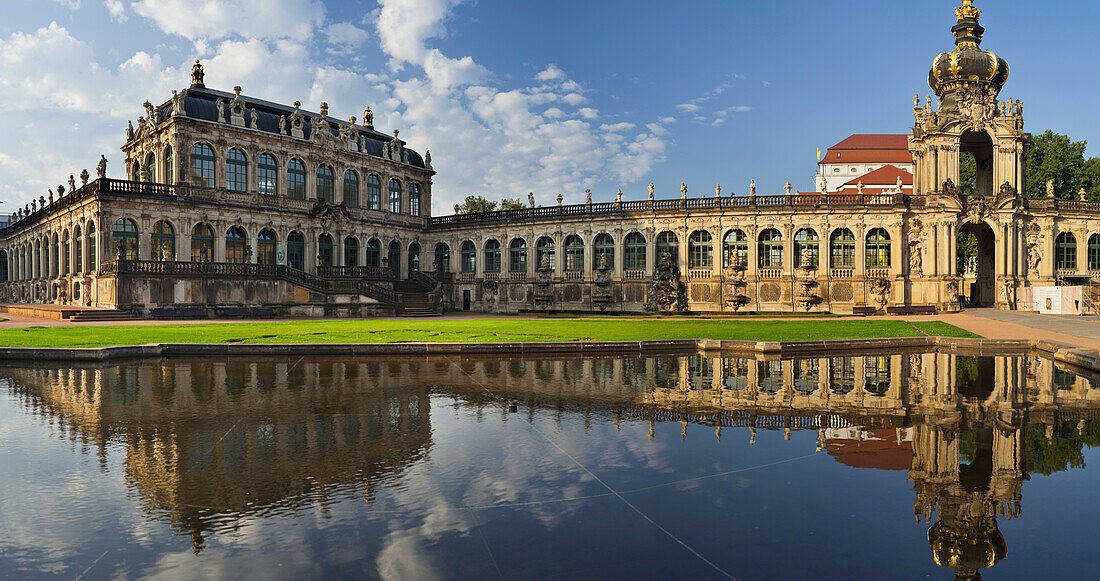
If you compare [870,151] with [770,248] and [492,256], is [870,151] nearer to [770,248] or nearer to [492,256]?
[770,248]

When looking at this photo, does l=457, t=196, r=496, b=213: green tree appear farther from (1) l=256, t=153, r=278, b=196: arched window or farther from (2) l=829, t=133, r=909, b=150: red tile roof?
(2) l=829, t=133, r=909, b=150: red tile roof

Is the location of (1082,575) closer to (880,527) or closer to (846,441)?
(880,527)

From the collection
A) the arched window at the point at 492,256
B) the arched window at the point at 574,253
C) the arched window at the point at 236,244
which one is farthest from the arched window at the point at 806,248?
the arched window at the point at 236,244

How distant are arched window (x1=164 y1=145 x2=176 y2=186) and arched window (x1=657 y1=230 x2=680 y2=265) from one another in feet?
134

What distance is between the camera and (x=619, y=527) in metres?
6.10

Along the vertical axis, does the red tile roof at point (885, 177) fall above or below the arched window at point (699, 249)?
above

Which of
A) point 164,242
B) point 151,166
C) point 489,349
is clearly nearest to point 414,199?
point 151,166

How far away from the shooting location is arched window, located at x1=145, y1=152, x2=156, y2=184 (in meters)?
52.7

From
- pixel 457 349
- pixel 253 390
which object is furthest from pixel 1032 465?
pixel 457 349

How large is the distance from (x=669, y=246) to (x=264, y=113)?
128 ft

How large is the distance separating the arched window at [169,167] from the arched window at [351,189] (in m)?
15.2

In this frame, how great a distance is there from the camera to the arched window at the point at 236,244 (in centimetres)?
5172

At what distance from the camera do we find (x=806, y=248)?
51500 mm

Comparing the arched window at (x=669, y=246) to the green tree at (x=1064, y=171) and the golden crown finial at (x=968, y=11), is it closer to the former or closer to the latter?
the golden crown finial at (x=968, y=11)
